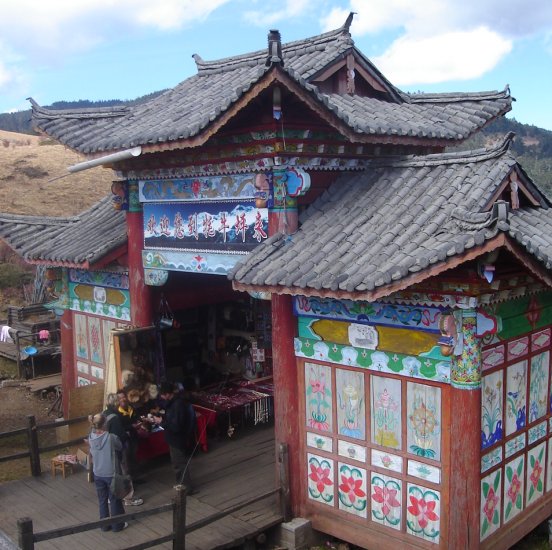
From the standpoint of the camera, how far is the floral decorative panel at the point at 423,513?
819cm

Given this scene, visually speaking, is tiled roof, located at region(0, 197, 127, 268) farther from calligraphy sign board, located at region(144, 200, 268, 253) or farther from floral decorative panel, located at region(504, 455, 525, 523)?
floral decorative panel, located at region(504, 455, 525, 523)

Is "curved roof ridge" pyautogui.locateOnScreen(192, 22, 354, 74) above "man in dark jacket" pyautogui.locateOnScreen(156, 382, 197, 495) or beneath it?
above

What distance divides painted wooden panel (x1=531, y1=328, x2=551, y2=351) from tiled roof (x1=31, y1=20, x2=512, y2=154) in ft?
11.1

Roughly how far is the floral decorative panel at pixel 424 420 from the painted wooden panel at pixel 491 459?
654mm

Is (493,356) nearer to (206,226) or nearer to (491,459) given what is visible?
(491,459)

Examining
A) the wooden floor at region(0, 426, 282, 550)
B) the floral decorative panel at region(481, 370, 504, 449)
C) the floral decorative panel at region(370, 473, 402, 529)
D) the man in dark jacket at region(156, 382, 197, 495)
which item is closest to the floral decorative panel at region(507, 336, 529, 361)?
the floral decorative panel at region(481, 370, 504, 449)

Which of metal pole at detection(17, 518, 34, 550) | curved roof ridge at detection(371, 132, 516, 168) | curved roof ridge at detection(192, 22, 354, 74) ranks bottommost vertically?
metal pole at detection(17, 518, 34, 550)

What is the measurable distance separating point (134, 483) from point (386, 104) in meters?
7.76

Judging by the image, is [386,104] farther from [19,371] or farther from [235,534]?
[19,371]

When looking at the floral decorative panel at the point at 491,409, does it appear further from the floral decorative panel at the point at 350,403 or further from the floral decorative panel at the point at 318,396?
the floral decorative panel at the point at 318,396

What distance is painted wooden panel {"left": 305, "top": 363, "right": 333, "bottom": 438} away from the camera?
30.2 ft

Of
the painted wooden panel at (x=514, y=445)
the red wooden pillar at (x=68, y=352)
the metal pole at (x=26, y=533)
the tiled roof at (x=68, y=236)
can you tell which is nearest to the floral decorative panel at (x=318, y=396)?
the painted wooden panel at (x=514, y=445)

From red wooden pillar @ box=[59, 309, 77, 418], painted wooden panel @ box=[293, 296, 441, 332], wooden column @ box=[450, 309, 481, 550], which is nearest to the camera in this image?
wooden column @ box=[450, 309, 481, 550]

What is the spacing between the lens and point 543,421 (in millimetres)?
9562
